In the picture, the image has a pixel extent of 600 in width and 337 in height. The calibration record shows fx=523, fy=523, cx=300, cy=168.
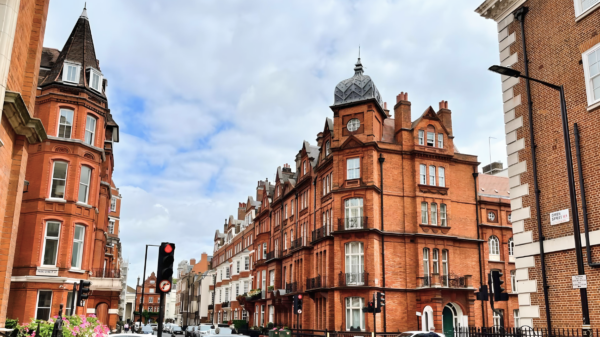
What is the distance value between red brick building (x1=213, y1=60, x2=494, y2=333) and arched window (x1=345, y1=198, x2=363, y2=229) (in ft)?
0.23

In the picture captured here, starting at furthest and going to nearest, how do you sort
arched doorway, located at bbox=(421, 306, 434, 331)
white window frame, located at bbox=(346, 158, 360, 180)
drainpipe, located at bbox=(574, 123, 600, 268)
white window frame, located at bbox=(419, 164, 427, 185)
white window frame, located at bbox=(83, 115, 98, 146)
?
white window frame, located at bbox=(419, 164, 427, 185)
white window frame, located at bbox=(346, 158, 360, 180)
arched doorway, located at bbox=(421, 306, 434, 331)
white window frame, located at bbox=(83, 115, 98, 146)
drainpipe, located at bbox=(574, 123, 600, 268)

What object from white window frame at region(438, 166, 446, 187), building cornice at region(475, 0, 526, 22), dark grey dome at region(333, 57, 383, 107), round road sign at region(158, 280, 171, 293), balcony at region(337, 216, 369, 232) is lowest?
round road sign at region(158, 280, 171, 293)

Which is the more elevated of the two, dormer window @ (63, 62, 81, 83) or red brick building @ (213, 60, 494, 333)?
dormer window @ (63, 62, 81, 83)

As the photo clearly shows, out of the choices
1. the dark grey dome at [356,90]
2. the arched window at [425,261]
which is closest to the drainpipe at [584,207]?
the arched window at [425,261]

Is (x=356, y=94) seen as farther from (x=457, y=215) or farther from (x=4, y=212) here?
(x=4, y=212)

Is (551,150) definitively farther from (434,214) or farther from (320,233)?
(320,233)

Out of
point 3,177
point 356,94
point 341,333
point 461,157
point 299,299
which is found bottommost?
point 341,333

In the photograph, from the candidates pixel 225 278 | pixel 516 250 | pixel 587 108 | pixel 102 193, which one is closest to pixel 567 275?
pixel 516 250

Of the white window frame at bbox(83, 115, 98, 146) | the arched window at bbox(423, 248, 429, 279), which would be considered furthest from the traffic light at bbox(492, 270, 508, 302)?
the white window frame at bbox(83, 115, 98, 146)

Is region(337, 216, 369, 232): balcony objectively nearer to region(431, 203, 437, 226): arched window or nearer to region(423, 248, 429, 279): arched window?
region(423, 248, 429, 279): arched window

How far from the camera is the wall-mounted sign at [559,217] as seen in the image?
14.4m

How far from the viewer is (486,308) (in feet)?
126

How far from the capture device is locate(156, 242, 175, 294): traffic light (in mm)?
11259

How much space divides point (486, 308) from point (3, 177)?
34613 mm
